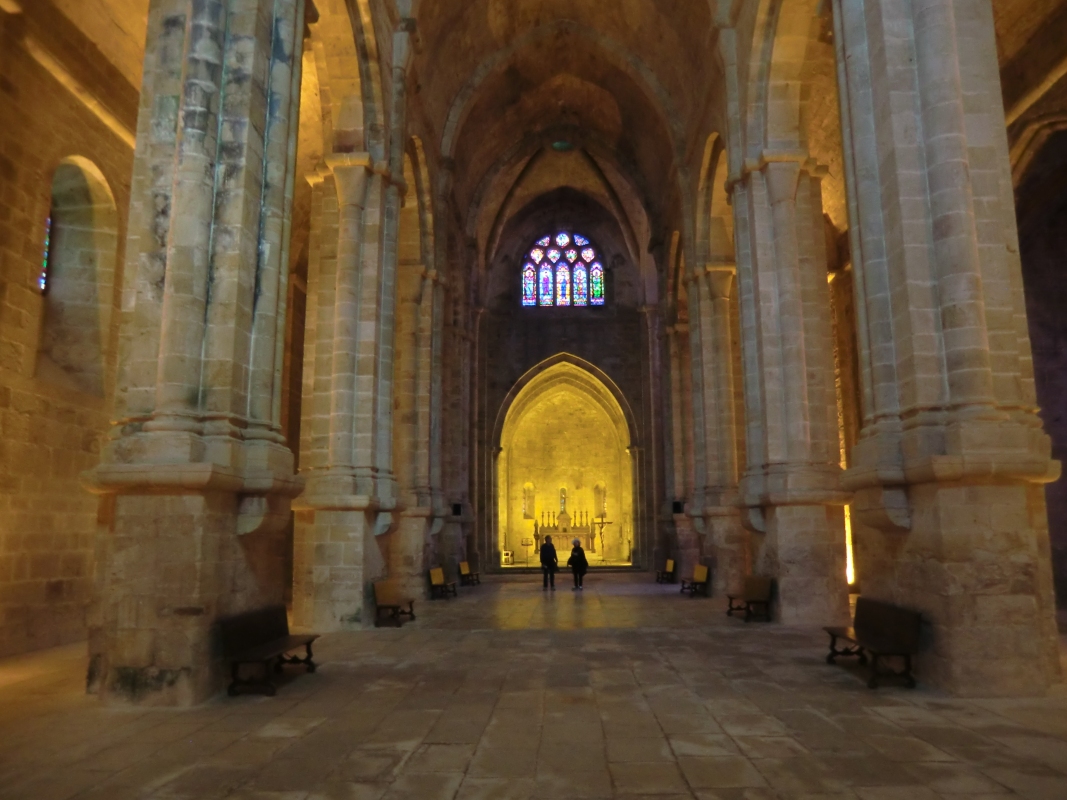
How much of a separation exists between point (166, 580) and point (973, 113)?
840cm

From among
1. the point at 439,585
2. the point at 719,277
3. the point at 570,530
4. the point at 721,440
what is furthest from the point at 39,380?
the point at 570,530

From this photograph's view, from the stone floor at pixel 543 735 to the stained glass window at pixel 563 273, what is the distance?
24558mm

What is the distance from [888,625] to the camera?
276 inches

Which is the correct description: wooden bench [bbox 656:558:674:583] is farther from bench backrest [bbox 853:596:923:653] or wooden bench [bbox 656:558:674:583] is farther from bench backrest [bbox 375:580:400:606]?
bench backrest [bbox 853:596:923:653]

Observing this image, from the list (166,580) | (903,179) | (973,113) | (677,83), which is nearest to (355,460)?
(166,580)

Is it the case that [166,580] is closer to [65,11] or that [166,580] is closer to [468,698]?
[468,698]

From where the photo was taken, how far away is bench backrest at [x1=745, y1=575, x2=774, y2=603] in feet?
37.9

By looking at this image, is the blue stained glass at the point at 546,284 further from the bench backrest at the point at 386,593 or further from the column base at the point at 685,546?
the bench backrest at the point at 386,593

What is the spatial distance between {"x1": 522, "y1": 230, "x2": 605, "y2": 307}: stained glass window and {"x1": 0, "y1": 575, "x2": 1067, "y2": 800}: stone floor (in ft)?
80.6

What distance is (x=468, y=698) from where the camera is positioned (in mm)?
6590

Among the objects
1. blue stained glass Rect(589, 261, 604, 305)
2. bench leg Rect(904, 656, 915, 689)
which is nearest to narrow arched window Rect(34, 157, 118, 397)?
bench leg Rect(904, 656, 915, 689)

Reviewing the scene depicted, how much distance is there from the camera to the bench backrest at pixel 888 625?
6.66m

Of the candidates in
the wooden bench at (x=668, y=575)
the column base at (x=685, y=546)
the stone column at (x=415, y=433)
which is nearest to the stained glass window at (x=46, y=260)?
the stone column at (x=415, y=433)

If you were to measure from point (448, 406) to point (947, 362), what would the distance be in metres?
16.3
